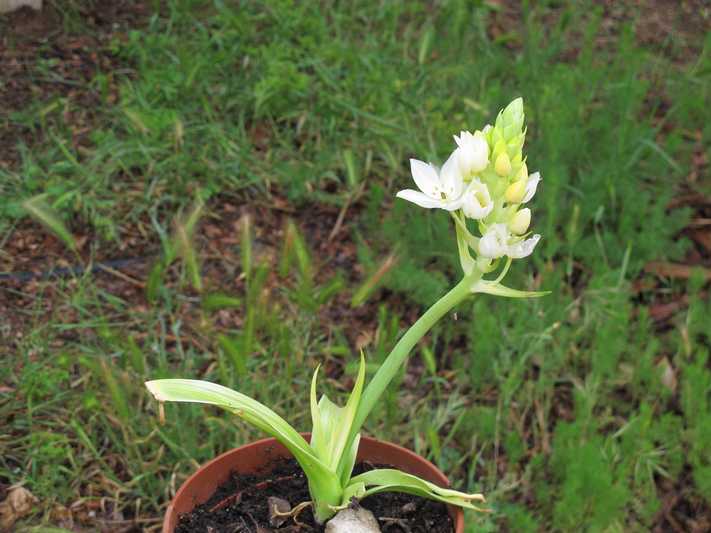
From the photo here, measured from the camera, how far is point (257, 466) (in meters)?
1.76

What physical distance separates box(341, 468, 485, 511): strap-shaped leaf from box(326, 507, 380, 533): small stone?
24 millimetres

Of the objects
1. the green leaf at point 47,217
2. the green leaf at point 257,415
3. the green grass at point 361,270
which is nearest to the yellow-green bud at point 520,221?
the green leaf at point 257,415

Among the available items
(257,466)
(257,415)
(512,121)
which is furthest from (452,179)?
(257,466)

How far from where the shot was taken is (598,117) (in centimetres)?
320

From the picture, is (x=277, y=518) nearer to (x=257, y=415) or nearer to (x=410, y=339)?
(x=257, y=415)

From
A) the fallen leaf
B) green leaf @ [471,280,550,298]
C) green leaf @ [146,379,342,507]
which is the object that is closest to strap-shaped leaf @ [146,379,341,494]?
green leaf @ [146,379,342,507]

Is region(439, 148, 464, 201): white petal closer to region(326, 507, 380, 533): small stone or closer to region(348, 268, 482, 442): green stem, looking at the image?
region(348, 268, 482, 442): green stem

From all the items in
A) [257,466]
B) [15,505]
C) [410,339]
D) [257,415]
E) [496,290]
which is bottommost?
[15,505]

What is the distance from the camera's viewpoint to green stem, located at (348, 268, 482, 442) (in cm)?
144

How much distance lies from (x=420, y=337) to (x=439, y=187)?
0.85 feet

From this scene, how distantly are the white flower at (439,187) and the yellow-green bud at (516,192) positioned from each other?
7cm

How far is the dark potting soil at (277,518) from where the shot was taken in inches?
62.6

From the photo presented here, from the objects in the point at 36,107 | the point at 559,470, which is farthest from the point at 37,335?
the point at 559,470

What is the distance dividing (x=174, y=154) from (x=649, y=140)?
5.57 feet
